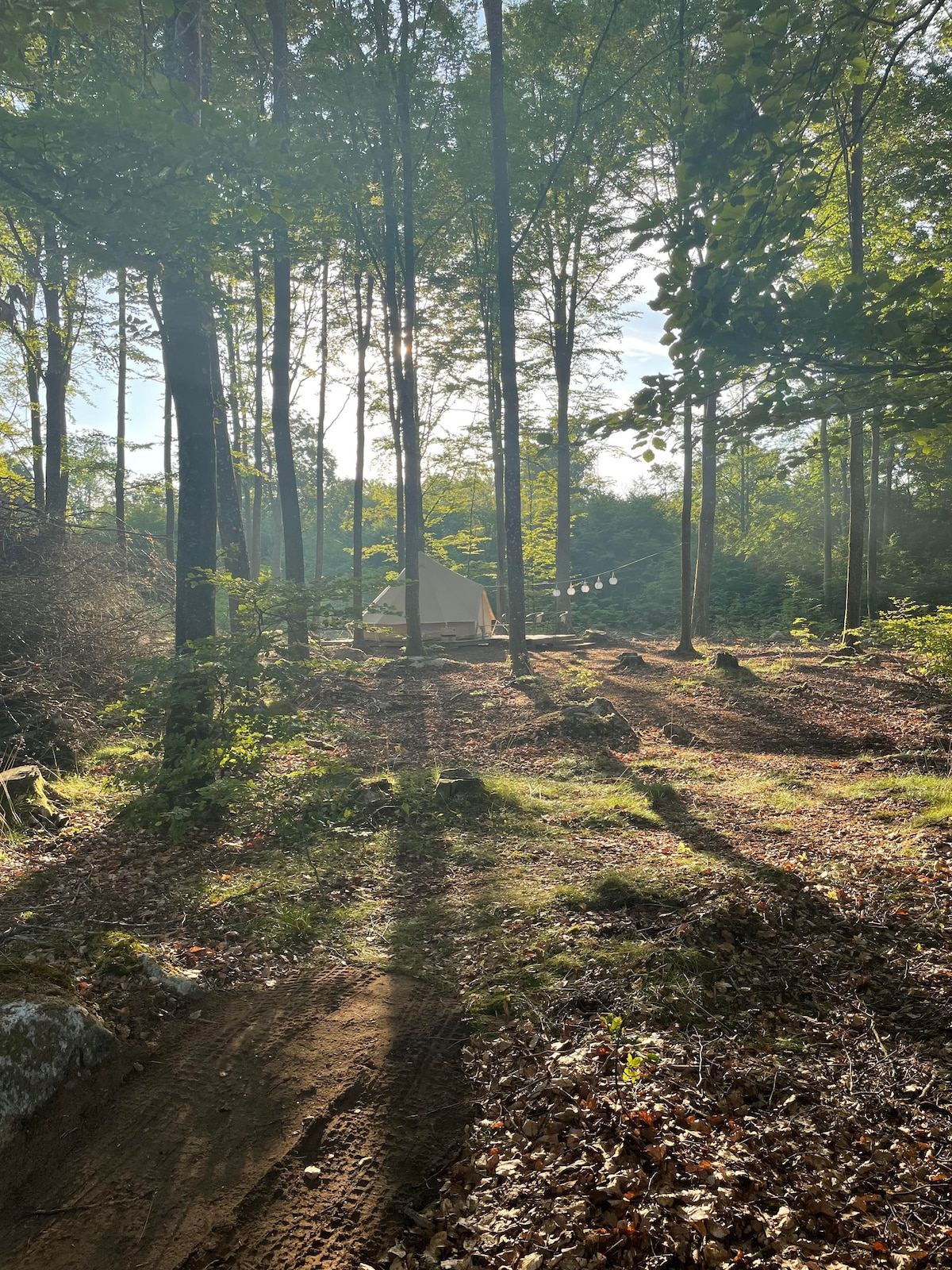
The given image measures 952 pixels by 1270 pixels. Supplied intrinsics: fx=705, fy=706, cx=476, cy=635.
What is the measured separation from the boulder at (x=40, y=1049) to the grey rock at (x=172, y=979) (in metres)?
0.55

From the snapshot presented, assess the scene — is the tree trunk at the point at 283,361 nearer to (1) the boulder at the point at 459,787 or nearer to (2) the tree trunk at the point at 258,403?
(2) the tree trunk at the point at 258,403

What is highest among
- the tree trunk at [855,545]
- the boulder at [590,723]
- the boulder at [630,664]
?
the tree trunk at [855,545]

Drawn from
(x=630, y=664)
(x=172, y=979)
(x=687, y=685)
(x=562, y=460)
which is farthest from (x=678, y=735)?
(x=562, y=460)

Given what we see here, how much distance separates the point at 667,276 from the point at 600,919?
350 centimetres

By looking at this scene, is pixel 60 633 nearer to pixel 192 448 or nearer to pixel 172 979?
pixel 192 448

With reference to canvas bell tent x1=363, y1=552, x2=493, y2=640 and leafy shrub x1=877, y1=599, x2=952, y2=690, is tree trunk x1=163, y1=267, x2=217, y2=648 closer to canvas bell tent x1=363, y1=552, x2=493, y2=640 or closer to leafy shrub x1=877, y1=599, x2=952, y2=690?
leafy shrub x1=877, y1=599, x2=952, y2=690

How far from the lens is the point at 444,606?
18984 mm

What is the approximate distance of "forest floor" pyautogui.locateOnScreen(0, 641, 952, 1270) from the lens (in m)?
2.34

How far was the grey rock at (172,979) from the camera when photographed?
3629mm

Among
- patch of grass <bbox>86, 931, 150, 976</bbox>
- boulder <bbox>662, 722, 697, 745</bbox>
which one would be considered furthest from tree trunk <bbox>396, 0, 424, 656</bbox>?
patch of grass <bbox>86, 931, 150, 976</bbox>

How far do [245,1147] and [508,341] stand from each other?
12395 mm

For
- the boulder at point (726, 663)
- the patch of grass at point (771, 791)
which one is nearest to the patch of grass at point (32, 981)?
the patch of grass at point (771, 791)

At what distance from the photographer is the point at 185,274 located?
554cm

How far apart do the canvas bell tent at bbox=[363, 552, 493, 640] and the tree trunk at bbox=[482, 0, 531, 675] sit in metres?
5.89
